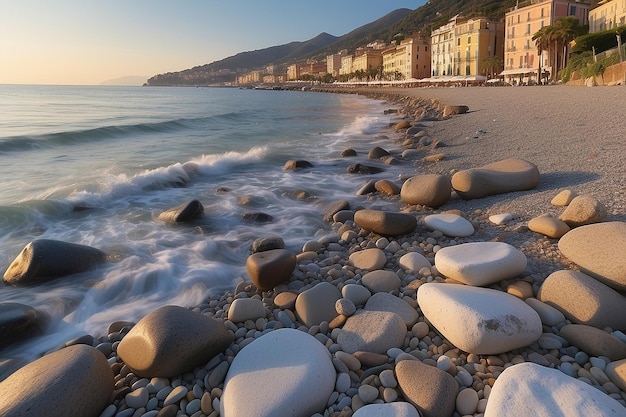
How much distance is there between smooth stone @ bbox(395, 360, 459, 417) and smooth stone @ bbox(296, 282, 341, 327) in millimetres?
862

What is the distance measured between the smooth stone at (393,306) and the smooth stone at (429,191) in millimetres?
2597

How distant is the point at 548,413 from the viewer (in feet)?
6.04

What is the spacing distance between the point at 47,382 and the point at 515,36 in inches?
2406

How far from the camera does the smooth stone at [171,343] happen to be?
2.54 meters

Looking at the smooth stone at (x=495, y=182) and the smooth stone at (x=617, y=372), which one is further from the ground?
the smooth stone at (x=495, y=182)

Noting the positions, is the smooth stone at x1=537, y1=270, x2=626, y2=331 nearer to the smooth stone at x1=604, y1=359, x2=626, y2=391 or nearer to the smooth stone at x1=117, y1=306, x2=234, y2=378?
the smooth stone at x1=604, y1=359, x2=626, y2=391

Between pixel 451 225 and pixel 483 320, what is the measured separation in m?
2.08

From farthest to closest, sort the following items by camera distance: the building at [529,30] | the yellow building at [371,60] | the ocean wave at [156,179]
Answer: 1. the yellow building at [371,60]
2. the building at [529,30]
3. the ocean wave at [156,179]

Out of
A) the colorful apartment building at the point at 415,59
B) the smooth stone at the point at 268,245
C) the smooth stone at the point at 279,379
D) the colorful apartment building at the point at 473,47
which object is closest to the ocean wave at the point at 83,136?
the smooth stone at the point at 268,245

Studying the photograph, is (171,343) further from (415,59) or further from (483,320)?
(415,59)

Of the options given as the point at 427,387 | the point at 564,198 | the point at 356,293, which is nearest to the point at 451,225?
the point at 564,198

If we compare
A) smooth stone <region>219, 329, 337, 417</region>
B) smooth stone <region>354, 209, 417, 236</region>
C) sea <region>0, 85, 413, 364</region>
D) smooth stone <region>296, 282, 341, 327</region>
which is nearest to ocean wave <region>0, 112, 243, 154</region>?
sea <region>0, 85, 413, 364</region>

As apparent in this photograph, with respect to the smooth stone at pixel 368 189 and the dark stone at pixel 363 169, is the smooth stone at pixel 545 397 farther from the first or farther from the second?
the dark stone at pixel 363 169

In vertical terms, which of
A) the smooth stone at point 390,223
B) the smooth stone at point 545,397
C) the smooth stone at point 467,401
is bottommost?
the smooth stone at point 467,401
